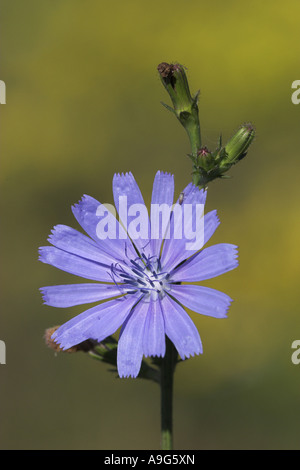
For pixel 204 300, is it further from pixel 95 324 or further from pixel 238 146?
pixel 238 146

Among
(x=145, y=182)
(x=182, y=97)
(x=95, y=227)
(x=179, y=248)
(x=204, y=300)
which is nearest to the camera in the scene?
(x=204, y=300)

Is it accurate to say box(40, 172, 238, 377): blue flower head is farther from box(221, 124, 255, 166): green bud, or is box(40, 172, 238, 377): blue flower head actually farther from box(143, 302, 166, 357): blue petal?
box(221, 124, 255, 166): green bud

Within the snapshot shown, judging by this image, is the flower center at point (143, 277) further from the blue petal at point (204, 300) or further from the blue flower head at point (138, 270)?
the blue petal at point (204, 300)

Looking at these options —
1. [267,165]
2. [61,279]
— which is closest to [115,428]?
[61,279]

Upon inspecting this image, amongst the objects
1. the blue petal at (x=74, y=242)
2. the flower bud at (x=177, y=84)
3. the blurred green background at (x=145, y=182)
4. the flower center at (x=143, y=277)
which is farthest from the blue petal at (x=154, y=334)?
the blurred green background at (x=145, y=182)

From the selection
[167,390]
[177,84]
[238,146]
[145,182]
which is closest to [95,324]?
[167,390]

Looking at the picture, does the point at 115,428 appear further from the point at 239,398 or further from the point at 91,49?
the point at 91,49
